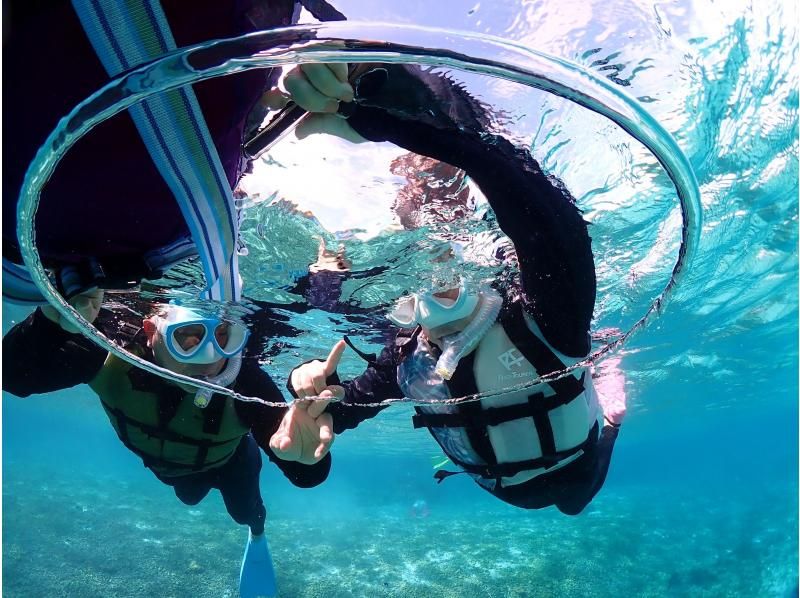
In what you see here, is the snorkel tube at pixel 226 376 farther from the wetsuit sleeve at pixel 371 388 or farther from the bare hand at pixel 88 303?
the bare hand at pixel 88 303

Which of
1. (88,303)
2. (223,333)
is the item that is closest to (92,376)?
(223,333)

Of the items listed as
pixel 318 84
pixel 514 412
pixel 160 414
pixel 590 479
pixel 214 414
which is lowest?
pixel 590 479

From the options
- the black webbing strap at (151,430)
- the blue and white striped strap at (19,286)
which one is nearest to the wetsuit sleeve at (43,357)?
the black webbing strap at (151,430)

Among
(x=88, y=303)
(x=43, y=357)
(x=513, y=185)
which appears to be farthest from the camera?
(x=43, y=357)

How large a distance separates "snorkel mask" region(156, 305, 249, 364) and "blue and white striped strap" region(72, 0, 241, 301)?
8.41 feet

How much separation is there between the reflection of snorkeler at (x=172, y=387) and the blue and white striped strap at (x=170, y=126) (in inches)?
72.3

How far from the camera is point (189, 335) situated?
17.3ft

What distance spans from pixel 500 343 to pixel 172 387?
4627 mm

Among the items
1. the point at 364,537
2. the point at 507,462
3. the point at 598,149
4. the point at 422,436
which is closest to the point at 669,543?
the point at 364,537

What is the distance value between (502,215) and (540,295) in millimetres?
928

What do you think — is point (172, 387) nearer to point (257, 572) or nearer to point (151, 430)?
point (151, 430)

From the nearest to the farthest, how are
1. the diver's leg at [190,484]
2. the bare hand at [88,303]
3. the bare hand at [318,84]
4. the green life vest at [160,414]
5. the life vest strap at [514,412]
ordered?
the bare hand at [318,84] < the bare hand at [88,303] < the life vest strap at [514,412] < the green life vest at [160,414] < the diver's leg at [190,484]

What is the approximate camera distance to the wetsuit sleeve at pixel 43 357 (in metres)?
5.22

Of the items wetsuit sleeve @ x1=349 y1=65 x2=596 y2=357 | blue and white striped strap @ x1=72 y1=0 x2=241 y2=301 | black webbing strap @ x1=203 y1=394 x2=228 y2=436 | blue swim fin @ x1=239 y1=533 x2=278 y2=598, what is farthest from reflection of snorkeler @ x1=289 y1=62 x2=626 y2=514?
blue swim fin @ x1=239 y1=533 x2=278 y2=598
